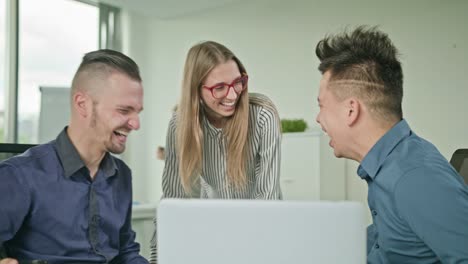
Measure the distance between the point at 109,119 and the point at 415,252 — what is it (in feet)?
2.54

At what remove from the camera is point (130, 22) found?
19.5 ft

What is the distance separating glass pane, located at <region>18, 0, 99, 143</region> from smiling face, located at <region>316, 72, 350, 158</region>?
413cm

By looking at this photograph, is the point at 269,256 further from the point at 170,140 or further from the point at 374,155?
the point at 170,140

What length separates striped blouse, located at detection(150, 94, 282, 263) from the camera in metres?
1.69

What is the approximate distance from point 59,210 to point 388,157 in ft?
2.40

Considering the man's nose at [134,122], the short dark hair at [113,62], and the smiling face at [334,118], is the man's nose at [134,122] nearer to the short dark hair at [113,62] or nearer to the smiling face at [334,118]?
the short dark hair at [113,62]

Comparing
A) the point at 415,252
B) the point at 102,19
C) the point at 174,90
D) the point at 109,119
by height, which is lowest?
the point at 415,252

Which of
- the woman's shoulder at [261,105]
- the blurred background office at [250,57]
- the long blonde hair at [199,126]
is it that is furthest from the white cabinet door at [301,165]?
the long blonde hair at [199,126]

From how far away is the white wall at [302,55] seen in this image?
13.9 feet

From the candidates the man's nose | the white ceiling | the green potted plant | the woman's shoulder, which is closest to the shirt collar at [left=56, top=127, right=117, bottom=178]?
the man's nose

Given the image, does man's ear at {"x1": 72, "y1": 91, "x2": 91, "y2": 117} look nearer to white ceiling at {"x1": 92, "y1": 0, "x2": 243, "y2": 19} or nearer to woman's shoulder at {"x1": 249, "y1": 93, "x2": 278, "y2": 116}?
woman's shoulder at {"x1": 249, "y1": 93, "x2": 278, "y2": 116}

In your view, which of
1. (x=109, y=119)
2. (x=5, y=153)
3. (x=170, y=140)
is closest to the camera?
(x=109, y=119)

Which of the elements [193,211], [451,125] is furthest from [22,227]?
[451,125]

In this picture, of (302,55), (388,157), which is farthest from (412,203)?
(302,55)
